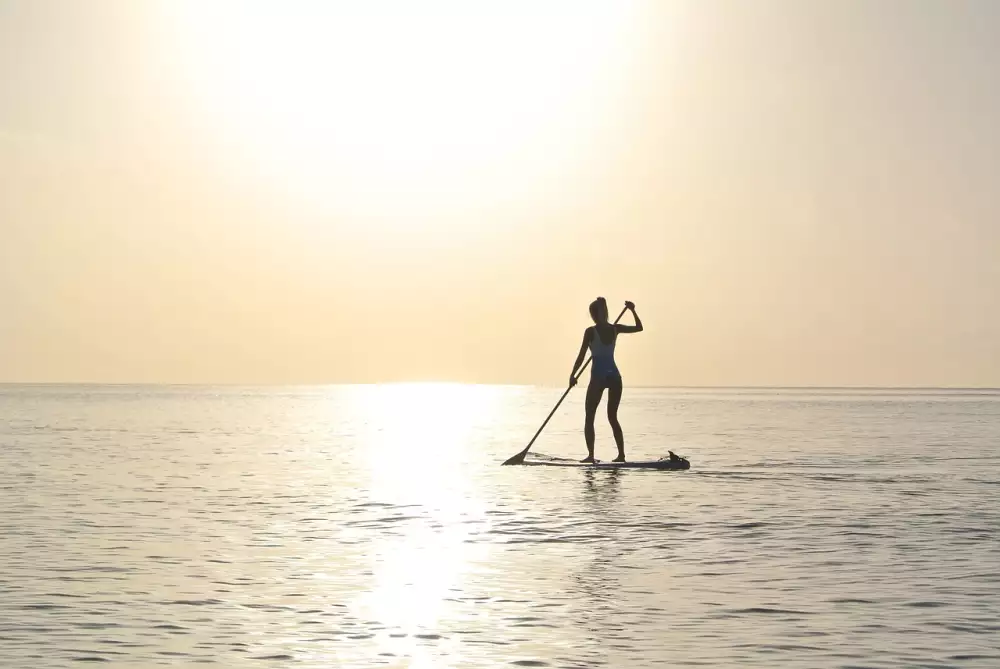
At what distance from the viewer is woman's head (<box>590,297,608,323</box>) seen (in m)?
23.8

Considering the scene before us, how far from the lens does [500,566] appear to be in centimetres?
1212

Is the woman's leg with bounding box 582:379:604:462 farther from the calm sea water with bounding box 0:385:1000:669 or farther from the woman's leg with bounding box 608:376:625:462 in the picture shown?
the calm sea water with bounding box 0:385:1000:669

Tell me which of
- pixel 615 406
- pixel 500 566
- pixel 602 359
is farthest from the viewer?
pixel 602 359

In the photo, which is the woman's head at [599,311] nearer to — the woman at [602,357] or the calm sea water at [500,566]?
the woman at [602,357]

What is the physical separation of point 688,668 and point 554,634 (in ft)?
3.95

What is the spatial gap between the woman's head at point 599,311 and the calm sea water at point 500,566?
9.00 feet

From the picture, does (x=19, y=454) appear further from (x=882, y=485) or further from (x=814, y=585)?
(x=814, y=585)

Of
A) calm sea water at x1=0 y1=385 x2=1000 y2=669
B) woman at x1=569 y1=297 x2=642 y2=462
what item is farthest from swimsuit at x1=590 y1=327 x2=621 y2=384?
calm sea water at x1=0 y1=385 x2=1000 y2=669

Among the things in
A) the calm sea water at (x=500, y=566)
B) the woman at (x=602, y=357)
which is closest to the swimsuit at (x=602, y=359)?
the woman at (x=602, y=357)

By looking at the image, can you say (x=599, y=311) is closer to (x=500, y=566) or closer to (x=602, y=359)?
(x=602, y=359)

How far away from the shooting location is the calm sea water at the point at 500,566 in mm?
8688

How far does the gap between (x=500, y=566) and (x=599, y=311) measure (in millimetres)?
12132

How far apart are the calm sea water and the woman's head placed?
2.74 m

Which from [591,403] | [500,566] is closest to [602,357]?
[591,403]
